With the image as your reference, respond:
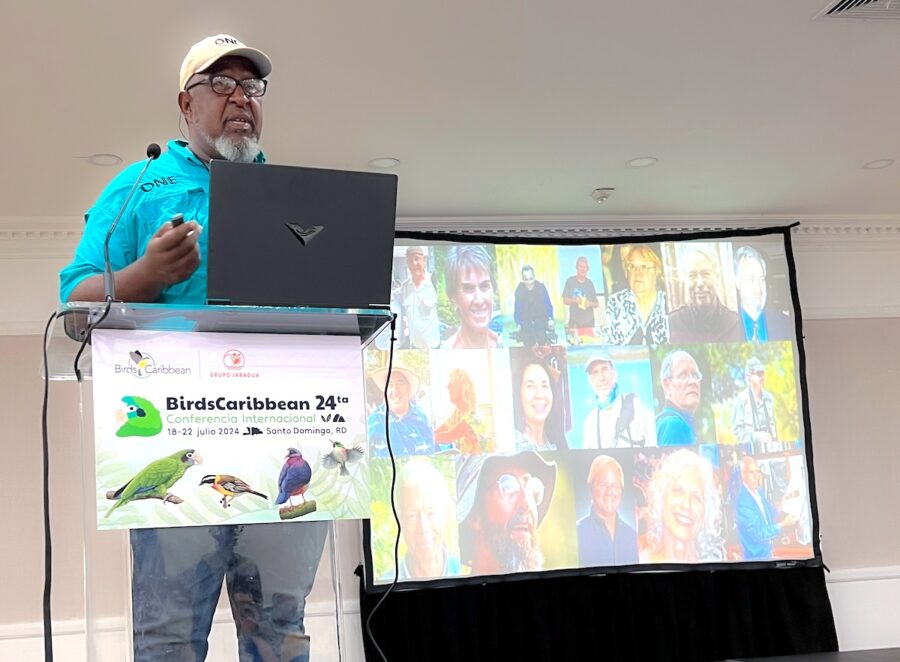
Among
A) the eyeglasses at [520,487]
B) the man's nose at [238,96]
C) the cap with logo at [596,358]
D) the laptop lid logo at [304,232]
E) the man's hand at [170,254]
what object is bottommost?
the eyeglasses at [520,487]

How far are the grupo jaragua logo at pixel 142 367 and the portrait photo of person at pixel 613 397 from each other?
3489mm

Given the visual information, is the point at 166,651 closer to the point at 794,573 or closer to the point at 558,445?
the point at 558,445

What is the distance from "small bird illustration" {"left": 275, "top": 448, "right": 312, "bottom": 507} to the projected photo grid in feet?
9.88

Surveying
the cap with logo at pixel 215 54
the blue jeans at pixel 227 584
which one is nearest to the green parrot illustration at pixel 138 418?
the blue jeans at pixel 227 584

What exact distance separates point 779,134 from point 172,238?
3312 millimetres

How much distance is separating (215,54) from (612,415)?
11.4ft

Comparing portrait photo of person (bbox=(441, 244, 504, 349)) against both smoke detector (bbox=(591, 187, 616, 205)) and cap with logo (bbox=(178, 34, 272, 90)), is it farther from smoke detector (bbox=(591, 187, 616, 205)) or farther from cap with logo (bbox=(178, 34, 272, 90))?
cap with logo (bbox=(178, 34, 272, 90))

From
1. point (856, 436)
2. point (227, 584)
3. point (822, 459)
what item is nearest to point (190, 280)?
point (227, 584)

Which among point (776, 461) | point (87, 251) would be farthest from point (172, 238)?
point (776, 461)

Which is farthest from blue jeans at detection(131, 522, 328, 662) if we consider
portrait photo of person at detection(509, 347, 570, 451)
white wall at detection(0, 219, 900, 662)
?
portrait photo of person at detection(509, 347, 570, 451)

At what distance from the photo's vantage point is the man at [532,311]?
4.48 metres

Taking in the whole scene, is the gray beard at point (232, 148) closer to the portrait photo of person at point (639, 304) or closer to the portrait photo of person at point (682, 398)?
the portrait photo of person at point (639, 304)

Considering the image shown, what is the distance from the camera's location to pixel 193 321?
3.70ft

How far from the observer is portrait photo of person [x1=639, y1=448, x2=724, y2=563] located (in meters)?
4.39
